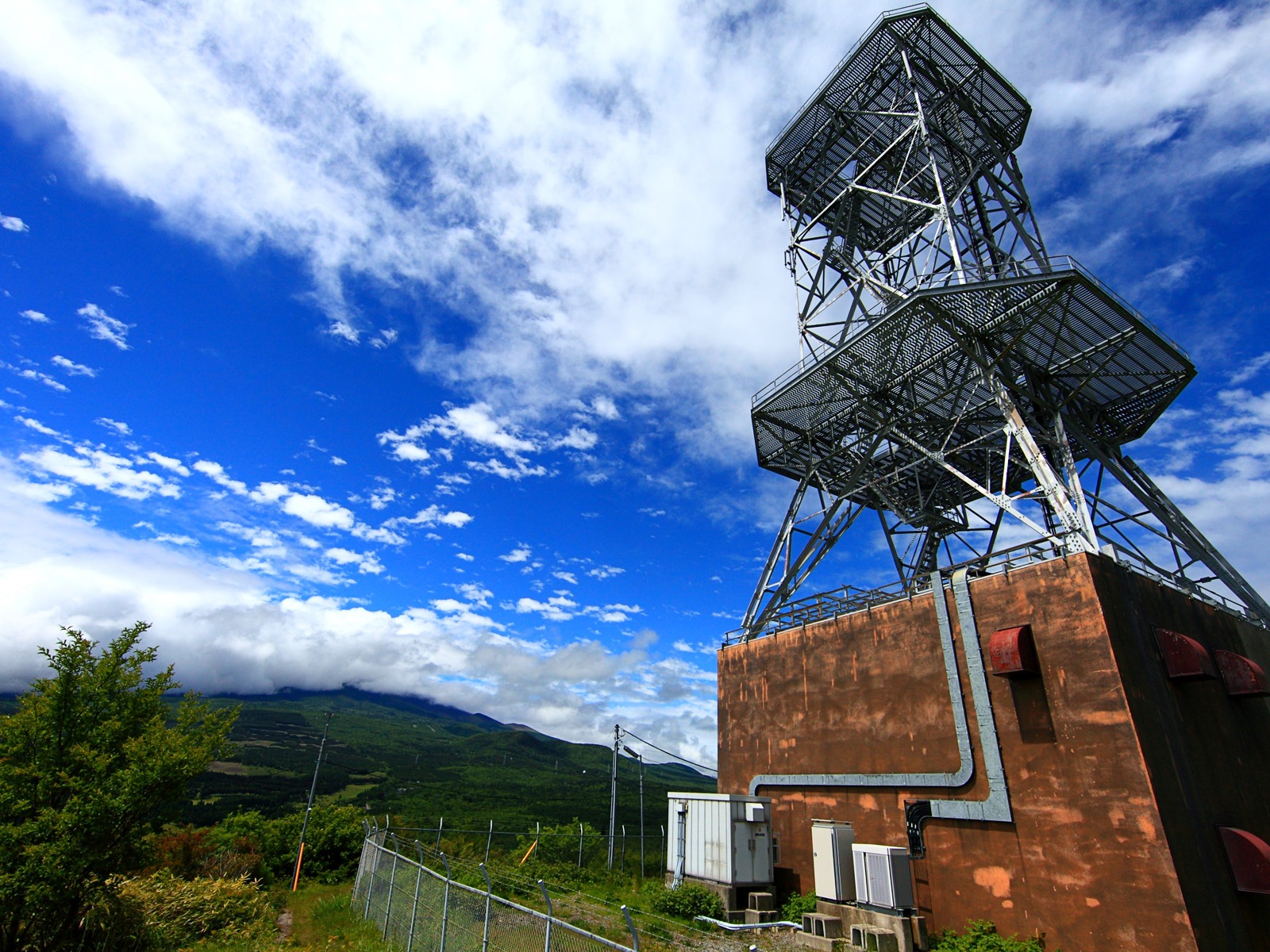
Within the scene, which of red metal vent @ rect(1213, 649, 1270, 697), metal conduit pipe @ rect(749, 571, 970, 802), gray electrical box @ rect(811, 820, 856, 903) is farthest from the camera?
red metal vent @ rect(1213, 649, 1270, 697)

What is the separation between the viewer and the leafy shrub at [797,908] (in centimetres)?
1683

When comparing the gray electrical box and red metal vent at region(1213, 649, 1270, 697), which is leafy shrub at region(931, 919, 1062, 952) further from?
red metal vent at region(1213, 649, 1270, 697)

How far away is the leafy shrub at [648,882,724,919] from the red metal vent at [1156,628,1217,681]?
13.1 meters

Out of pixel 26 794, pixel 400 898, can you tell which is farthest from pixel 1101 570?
pixel 26 794

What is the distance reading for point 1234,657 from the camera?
1650 centimetres

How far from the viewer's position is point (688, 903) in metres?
17.4

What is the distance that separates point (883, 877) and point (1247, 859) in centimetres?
743

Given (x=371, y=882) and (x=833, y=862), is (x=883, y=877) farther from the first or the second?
(x=371, y=882)

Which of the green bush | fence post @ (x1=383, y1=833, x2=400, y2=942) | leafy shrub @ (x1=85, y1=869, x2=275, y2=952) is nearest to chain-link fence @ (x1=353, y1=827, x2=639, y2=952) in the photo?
fence post @ (x1=383, y1=833, x2=400, y2=942)

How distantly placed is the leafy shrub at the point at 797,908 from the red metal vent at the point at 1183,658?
10815 mm

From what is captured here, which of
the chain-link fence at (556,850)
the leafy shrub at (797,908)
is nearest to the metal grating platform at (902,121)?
the leafy shrub at (797,908)

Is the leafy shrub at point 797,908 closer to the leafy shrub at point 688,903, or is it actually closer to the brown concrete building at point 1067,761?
the brown concrete building at point 1067,761

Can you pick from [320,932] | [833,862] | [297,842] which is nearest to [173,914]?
[320,932]

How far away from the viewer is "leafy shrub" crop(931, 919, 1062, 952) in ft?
42.5
